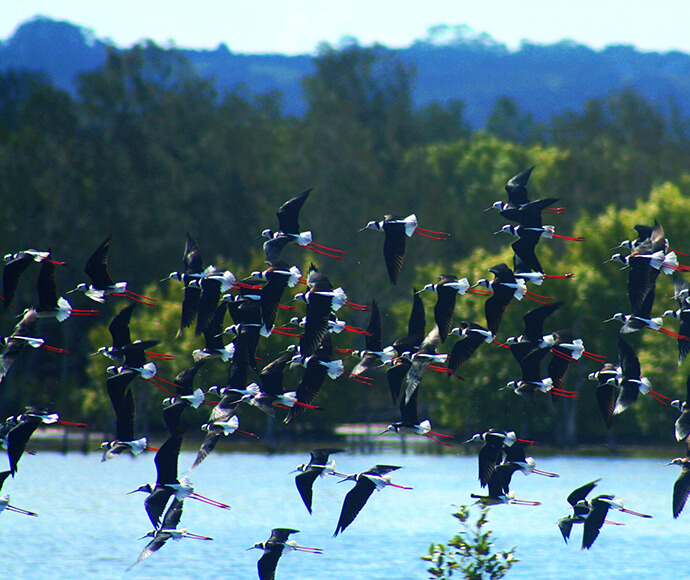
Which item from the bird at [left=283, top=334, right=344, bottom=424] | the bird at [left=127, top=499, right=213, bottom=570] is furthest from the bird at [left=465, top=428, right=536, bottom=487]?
the bird at [left=127, top=499, right=213, bottom=570]

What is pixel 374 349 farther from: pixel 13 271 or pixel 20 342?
pixel 13 271

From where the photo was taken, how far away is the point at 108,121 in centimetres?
10238

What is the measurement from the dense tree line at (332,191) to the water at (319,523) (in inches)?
176

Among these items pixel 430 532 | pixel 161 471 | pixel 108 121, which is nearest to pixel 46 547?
pixel 430 532

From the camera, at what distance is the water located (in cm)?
4059

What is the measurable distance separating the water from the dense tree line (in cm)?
448

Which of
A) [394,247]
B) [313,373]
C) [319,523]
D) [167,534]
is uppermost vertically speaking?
[394,247]

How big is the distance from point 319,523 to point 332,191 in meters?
51.3

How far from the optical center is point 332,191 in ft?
331

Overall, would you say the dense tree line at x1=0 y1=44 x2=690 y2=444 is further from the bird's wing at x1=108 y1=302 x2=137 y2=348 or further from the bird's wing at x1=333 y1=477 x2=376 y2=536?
the bird's wing at x1=108 y1=302 x2=137 y2=348

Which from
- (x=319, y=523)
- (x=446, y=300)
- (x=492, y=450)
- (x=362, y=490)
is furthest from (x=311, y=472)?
(x=319, y=523)

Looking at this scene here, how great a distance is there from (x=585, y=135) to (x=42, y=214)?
60.1m

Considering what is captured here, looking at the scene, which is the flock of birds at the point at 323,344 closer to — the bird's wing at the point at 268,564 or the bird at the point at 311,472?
the bird at the point at 311,472

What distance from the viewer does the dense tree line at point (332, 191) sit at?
72.8 meters
